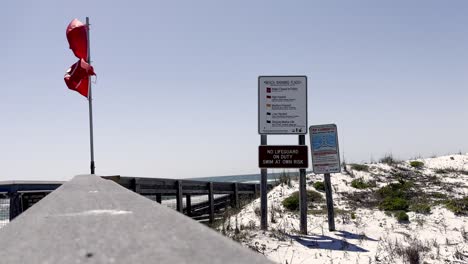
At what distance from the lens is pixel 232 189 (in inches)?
692

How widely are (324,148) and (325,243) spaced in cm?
258

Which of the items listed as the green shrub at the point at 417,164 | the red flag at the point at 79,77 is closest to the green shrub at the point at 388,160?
the green shrub at the point at 417,164

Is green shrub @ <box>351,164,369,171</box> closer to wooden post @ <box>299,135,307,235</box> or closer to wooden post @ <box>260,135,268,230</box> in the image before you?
wooden post @ <box>299,135,307,235</box>

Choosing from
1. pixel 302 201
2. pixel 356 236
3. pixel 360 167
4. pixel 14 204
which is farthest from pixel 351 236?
pixel 360 167

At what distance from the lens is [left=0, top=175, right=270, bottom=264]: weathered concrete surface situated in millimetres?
1302

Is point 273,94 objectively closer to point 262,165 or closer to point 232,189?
point 262,165

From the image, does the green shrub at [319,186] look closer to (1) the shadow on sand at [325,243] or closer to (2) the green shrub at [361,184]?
(2) the green shrub at [361,184]

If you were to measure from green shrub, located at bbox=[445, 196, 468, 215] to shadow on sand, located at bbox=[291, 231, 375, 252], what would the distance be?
4.57m

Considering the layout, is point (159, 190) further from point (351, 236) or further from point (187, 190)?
point (351, 236)

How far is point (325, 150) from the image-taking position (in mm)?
10766

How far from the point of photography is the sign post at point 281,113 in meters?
10.4

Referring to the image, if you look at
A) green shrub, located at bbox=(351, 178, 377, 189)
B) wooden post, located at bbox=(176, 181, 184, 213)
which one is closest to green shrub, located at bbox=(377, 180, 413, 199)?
green shrub, located at bbox=(351, 178, 377, 189)

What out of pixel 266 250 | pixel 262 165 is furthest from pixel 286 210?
pixel 266 250

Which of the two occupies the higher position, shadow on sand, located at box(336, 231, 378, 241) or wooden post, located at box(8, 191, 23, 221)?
wooden post, located at box(8, 191, 23, 221)
